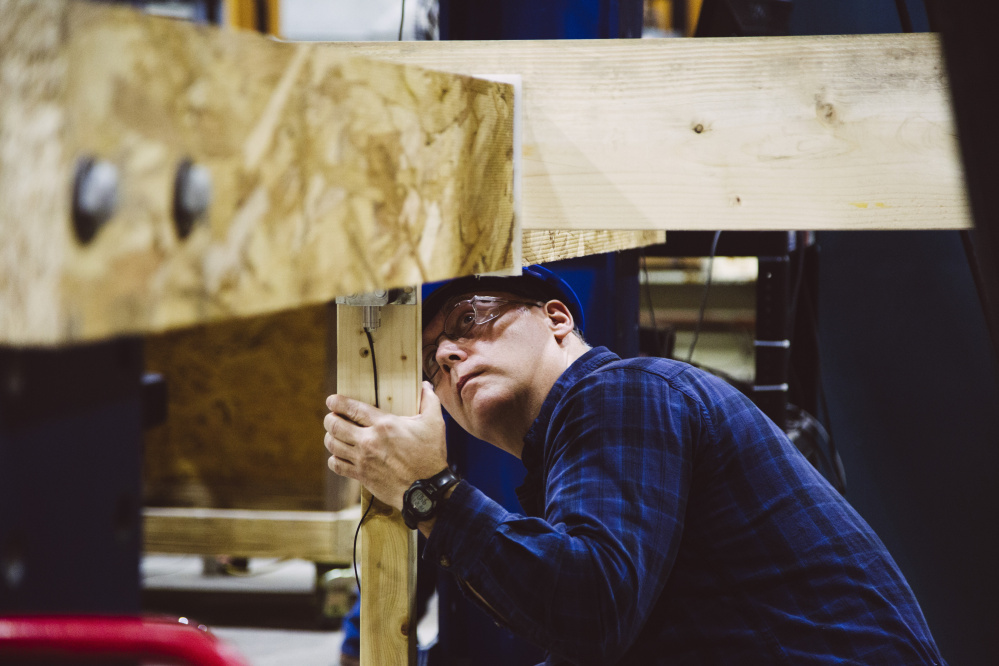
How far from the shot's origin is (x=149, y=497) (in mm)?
3842

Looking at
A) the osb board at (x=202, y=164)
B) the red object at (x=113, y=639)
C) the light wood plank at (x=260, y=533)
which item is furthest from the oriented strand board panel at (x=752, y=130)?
the light wood plank at (x=260, y=533)

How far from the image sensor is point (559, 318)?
74.5 inches

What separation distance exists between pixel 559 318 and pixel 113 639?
1.37 metres

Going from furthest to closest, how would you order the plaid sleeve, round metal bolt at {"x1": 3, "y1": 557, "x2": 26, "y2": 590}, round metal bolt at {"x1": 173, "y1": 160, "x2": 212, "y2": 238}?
1. the plaid sleeve
2. round metal bolt at {"x1": 173, "y1": 160, "x2": 212, "y2": 238}
3. round metal bolt at {"x1": 3, "y1": 557, "x2": 26, "y2": 590}

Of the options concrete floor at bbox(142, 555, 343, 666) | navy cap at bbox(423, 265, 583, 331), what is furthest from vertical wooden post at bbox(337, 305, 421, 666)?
concrete floor at bbox(142, 555, 343, 666)

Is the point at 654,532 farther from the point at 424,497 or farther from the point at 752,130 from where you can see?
the point at 752,130

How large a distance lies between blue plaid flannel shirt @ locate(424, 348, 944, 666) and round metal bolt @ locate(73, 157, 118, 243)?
0.86 meters

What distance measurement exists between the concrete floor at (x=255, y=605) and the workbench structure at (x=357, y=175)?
230cm

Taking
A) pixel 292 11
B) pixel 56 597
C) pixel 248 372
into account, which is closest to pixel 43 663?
pixel 56 597

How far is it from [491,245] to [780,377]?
6.03ft

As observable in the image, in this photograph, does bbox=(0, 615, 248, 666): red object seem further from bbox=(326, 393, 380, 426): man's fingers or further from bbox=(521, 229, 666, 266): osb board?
bbox=(521, 229, 666, 266): osb board

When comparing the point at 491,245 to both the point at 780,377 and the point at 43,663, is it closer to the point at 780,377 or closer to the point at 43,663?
the point at 43,663

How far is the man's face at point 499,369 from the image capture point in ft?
5.82

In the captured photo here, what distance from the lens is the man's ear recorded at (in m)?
1.87
